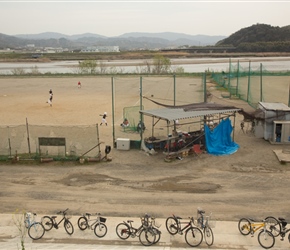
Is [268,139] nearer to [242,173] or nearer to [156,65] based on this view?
[242,173]

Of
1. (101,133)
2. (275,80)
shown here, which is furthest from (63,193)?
(275,80)

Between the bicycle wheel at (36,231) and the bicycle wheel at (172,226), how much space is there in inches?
146

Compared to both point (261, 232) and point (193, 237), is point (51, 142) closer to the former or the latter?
point (193, 237)

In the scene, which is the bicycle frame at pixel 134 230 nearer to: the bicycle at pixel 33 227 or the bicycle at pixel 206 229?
the bicycle at pixel 206 229

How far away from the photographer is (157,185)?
1477 centimetres

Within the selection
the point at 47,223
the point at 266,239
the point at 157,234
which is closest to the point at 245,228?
the point at 266,239

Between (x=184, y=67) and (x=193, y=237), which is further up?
(x=184, y=67)

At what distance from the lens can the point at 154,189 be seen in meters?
14.4

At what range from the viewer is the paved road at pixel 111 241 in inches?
400

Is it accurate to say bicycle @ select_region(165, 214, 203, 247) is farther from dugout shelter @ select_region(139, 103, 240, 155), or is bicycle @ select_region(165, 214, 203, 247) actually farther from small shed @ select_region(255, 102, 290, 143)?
small shed @ select_region(255, 102, 290, 143)

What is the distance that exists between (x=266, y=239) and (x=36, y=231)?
6.65 metres

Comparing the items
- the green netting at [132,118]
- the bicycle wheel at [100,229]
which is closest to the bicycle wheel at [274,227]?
the bicycle wheel at [100,229]

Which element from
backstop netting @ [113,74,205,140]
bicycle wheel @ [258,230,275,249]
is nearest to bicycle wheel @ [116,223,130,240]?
bicycle wheel @ [258,230,275,249]

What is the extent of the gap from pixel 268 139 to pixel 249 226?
10781mm
